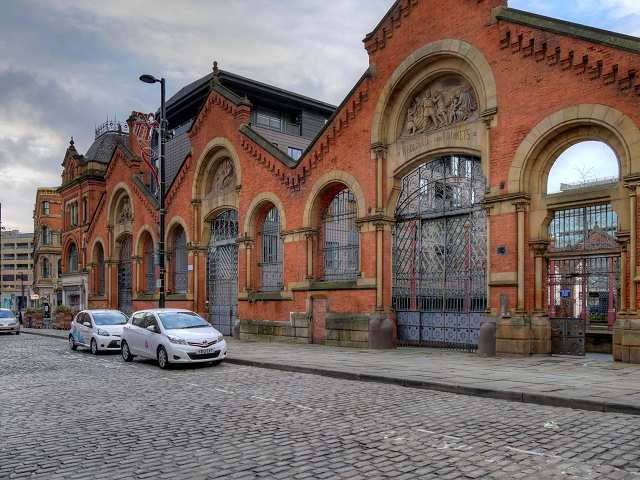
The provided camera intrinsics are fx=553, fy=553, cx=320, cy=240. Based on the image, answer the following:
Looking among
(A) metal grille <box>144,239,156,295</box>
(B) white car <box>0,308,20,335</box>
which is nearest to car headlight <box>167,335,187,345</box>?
(A) metal grille <box>144,239,156,295</box>

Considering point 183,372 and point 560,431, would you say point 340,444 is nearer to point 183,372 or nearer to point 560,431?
point 560,431

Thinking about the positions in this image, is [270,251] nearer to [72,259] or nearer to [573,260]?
[573,260]

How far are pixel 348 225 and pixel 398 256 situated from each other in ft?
10.3

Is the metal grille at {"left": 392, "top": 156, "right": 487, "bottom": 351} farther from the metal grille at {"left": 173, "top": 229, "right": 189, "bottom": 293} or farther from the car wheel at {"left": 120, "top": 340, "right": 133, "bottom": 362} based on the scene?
the metal grille at {"left": 173, "top": 229, "right": 189, "bottom": 293}

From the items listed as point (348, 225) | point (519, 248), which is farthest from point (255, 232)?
point (519, 248)

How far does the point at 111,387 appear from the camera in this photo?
36.9 feet

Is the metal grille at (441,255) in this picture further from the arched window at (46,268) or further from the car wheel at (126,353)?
the arched window at (46,268)

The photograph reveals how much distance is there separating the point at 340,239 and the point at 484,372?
10.3 m

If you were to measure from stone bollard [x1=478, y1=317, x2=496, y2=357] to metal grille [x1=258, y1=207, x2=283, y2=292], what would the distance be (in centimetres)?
1035

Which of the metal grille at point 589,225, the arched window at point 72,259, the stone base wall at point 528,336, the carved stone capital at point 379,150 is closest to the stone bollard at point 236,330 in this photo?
the carved stone capital at point 379,150

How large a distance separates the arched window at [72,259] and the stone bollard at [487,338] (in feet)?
134

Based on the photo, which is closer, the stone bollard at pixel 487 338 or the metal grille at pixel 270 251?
the stone bollard at pixel 487 338

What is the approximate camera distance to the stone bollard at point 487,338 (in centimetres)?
1497

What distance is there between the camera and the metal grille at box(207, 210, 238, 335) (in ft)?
85.9
